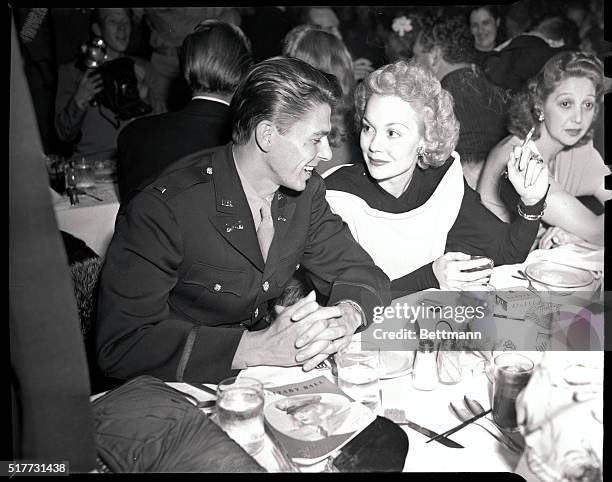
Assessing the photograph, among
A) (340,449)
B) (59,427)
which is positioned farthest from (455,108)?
(59,427)

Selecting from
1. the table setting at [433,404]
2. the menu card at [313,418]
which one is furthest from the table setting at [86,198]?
the menu card at [313,418]

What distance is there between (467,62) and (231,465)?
1.11 m

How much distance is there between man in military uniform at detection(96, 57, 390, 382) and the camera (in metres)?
1.47

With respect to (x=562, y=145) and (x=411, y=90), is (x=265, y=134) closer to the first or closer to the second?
(x=411, y=90)

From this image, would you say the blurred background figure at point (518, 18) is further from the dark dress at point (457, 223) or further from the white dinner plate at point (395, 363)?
the white dinner plate at point (395, 363)

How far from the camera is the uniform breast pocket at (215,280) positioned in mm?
1547

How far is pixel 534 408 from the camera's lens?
1.22 m

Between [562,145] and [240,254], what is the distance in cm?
88

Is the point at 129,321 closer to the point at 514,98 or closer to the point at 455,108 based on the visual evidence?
the point at 455,108

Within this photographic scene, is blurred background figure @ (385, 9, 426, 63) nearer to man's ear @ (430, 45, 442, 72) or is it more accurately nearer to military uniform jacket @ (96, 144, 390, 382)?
man's ear @ (430, 45, 442, 72)

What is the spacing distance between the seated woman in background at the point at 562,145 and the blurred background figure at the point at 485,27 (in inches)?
5.8

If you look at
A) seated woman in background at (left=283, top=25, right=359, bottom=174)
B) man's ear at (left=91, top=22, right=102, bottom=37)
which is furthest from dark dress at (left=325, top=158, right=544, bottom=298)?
man's ear at (left=91, top=22, right=102, bottom=37)

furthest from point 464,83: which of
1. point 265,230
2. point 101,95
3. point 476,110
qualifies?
point 101,95

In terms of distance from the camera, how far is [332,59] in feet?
5.15
